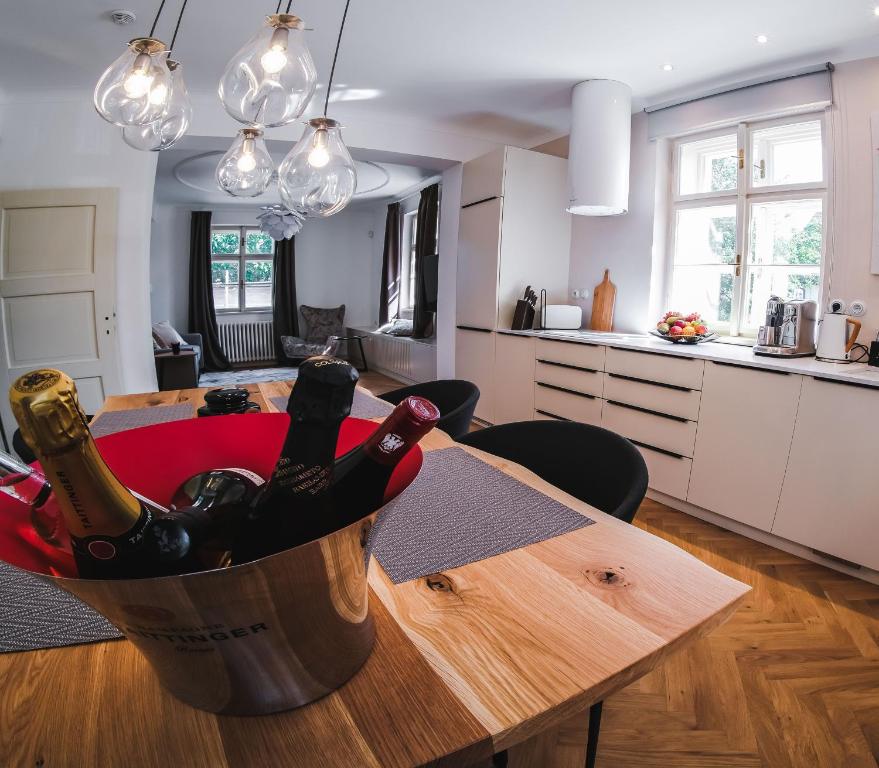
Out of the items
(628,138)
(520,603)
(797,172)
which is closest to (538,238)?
(628,138)

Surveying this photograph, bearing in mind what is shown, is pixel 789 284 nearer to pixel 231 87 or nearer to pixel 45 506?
pixel 231 87

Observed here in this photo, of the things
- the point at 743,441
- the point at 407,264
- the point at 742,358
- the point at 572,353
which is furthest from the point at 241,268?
the point at 743,441

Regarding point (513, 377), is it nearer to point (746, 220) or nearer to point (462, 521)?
point (746, 220)

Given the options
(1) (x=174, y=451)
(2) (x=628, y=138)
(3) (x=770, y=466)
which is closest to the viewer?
(1) (x=174, y=451)

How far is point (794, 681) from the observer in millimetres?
1588

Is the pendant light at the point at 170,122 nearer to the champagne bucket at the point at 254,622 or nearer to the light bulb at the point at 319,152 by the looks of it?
the light bulb at the point at 319,152

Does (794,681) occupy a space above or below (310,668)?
below

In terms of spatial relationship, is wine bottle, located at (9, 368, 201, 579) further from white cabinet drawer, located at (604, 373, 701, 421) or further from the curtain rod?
the curtain rod

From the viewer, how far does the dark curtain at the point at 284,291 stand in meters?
8.38

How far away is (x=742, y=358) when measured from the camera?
2520 mm

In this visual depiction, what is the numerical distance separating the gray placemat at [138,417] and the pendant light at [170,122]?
73 centimetres

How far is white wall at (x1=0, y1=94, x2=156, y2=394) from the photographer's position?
3.43 meters

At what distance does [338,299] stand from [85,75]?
5678mm

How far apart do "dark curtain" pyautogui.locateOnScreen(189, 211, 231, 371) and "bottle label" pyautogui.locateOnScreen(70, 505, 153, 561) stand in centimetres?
844
